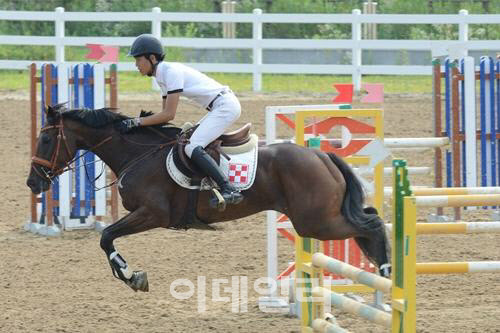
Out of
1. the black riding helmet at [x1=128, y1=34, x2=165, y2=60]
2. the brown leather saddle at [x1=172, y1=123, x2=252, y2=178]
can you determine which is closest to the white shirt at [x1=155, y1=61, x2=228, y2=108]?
the black riding helmet at [x1=128, y1=34, x2=165, y2=60]

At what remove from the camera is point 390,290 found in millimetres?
5227

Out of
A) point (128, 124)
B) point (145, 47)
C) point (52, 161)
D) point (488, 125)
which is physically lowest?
point (52, 161)

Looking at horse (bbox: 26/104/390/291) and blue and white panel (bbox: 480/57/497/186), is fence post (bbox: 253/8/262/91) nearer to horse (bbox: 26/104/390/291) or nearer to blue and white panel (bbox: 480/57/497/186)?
blue and white panel (bbox: 480/57/497/186)

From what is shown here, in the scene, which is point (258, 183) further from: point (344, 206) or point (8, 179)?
point (8, 179)

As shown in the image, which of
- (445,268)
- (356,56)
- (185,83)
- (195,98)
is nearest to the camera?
(445,268)

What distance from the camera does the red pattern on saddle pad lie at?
22.6ft

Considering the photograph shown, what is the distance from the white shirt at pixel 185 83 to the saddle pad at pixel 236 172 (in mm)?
455

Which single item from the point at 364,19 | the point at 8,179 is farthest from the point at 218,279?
the point at 364,19

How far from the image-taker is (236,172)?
689cm

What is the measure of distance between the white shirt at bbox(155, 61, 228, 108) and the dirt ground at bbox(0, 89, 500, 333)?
4.86 feet

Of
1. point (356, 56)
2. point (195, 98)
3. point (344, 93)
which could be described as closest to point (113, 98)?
point (344, 93)

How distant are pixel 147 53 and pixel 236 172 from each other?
3.20ft

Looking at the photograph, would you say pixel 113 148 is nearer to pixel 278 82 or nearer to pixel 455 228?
pixel 455 228

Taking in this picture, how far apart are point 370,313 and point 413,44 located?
12970 mm
